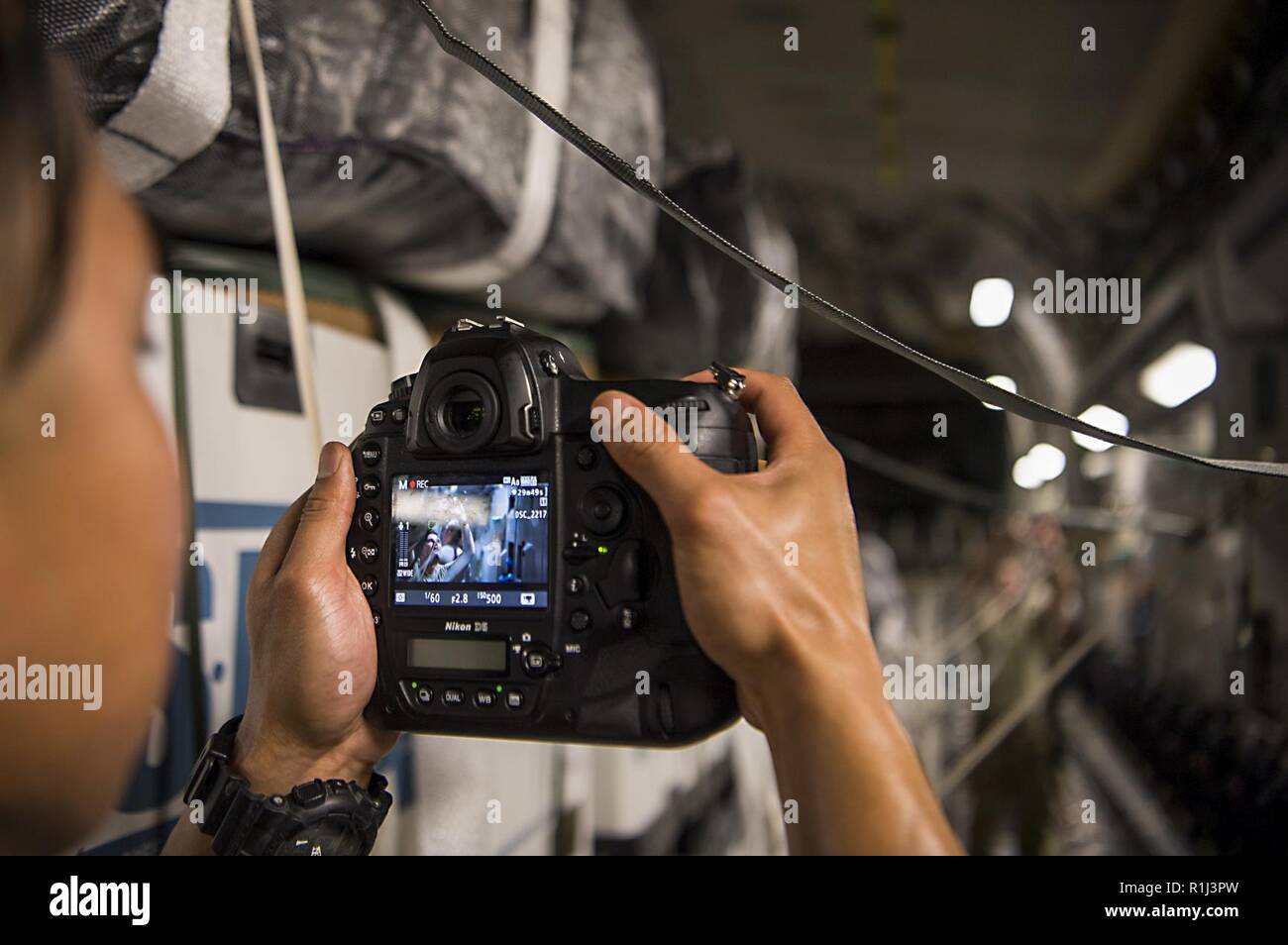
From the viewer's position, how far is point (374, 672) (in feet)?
1.61

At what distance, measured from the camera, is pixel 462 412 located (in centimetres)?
47

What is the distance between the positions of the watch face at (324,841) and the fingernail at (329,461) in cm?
18

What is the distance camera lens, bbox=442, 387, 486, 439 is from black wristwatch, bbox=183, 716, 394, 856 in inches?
7.7

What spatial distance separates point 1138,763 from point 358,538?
2179mm

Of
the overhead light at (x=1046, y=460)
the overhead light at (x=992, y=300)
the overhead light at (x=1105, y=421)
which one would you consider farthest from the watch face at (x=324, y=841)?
the overhead light at (x=1046, y=460)

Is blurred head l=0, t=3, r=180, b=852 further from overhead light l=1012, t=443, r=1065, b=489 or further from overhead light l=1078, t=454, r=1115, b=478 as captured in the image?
overhead light l=1078, t=454, r=1115, b=478

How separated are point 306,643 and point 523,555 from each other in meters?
0.12

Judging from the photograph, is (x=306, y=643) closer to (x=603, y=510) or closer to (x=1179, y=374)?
(x=603, y=510)

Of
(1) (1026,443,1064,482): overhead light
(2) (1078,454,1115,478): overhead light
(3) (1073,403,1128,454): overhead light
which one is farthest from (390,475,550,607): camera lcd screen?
(2) (1078,454,1115,478): overhead light

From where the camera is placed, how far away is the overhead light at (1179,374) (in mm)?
1757

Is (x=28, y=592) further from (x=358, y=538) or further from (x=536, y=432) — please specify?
(x=536, y=432)
